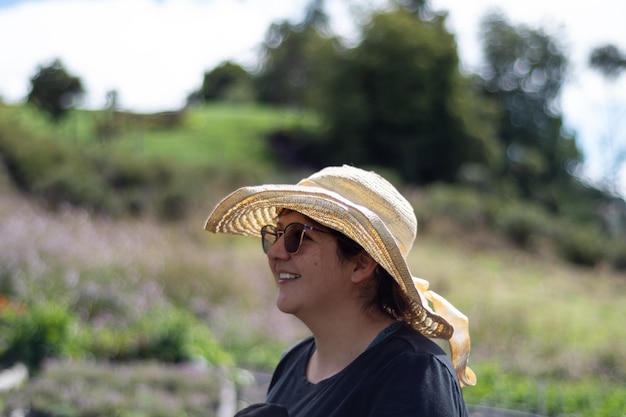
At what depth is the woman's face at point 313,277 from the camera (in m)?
2.45

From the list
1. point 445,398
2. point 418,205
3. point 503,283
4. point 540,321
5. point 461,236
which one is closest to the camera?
point 445,398

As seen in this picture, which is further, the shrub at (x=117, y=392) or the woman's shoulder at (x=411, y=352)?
the shrub at (x=117, y=392)

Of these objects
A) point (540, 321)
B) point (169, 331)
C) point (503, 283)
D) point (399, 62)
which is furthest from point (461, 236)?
point (399, 62)

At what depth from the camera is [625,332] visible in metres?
10.9

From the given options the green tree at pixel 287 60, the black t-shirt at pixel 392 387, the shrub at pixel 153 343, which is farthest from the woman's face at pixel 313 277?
the green tree at pixel 287 60

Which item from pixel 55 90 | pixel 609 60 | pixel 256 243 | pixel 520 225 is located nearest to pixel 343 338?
pixel 256 243

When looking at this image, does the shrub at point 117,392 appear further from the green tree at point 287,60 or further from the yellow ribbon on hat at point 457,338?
the green tree at point 287,60

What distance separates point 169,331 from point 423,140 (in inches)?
1262

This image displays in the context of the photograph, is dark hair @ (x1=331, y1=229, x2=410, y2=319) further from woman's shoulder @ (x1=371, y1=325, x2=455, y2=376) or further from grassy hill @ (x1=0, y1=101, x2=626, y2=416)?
grassy hill @ (x1=0, y1=101, x2=626, y2=416)

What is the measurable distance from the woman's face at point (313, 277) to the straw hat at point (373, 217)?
8 centimetres

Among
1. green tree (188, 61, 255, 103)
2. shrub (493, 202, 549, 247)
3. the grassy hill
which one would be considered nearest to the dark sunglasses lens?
the grassy hill

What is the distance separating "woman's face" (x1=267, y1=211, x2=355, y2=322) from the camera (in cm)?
245

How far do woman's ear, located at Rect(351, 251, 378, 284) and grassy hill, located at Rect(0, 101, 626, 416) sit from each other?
12.6 ft

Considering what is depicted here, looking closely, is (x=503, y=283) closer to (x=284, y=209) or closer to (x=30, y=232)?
(x=30, y=232)
